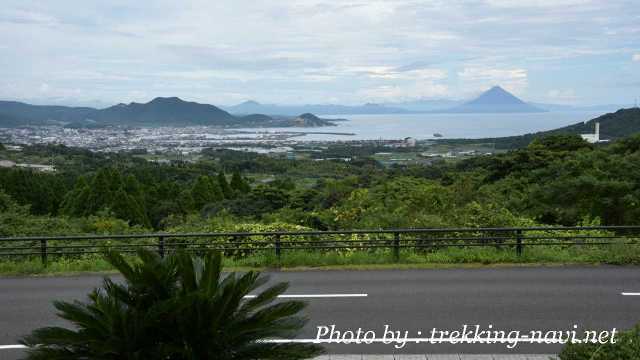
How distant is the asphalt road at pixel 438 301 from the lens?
363 inches

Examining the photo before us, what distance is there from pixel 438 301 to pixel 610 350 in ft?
18.2

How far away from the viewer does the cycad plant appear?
3465mm

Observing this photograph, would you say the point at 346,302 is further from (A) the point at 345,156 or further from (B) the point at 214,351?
(A) the point at 345,156

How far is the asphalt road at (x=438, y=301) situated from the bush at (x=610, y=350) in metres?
2.65

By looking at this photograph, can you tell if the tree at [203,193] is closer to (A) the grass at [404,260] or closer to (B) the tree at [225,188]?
(B) the tree at [225,188]

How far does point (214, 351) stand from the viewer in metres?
3.60

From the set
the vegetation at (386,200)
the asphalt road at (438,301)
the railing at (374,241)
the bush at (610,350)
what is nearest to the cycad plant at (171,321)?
the bush at (610,350)

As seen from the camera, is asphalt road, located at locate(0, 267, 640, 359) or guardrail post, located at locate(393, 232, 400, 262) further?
guardrail post, located at locate(393, 232, 400, 262)

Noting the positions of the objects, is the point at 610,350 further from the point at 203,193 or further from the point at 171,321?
the point at 203,193

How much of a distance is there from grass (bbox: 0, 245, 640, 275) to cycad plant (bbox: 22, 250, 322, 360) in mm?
10060

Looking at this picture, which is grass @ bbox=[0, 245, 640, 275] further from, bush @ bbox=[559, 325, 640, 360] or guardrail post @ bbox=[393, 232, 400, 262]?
bush @ bbox=[559, 325, 640, 360]

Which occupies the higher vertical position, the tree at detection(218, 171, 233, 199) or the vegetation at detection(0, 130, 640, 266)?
the vegetation at detection(0, 130, 640, 266)

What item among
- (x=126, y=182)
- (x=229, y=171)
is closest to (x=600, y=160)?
(x=126, y=182)

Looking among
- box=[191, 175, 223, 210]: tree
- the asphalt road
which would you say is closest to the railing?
the asphalt road
